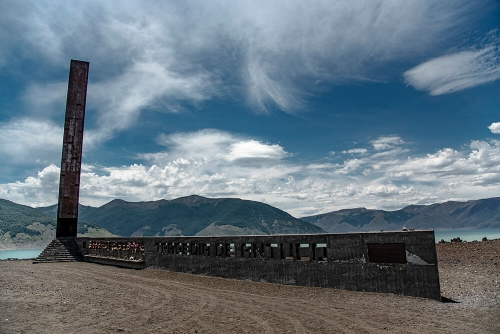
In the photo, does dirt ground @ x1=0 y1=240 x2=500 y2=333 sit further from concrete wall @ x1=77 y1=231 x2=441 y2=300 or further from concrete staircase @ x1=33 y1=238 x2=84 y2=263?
concrete staircase @ x1=33 y1=238 x2=84 y2=263

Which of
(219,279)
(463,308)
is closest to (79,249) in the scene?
(219,279)

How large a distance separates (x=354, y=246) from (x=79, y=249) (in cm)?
2726

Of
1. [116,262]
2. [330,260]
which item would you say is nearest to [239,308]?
[330,260]

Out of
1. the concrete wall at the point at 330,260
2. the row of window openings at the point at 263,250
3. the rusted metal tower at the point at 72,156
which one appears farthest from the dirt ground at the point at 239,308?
the rusted metal tower at the point at 72,156

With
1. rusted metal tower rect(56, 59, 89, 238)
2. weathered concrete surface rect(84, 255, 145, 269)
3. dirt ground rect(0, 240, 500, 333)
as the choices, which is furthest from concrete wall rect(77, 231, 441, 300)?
rusted metal tower rect(56, 59, 89, 238)

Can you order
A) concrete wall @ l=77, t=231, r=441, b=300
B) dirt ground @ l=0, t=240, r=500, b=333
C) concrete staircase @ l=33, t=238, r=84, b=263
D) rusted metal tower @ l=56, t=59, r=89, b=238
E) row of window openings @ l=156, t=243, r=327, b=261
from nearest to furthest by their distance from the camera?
1. dirt ground @ l=0, t=240, r=500, b=333
2. concrete wall @ l=77, t=231, r=441, b=300
3. row of window openings @ l=156, t=243, r=327, b=261
4. concrete staircase @ l=33, t=238, r=84, b=263
5. rusted metal tower @ l=56, t=59, r=89, b=238

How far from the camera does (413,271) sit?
12.0m

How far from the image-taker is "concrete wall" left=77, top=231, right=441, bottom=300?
39.1ft

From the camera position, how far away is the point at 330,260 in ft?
45.5

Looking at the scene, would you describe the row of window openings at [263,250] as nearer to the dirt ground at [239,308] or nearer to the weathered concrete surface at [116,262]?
the dirt ground at [239,308]

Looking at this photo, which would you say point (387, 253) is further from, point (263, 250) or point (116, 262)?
point (116, 262)

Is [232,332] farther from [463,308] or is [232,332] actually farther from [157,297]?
[463,308]

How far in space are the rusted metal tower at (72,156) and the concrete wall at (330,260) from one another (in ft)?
64.8

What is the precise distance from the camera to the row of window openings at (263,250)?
14.5 meters
